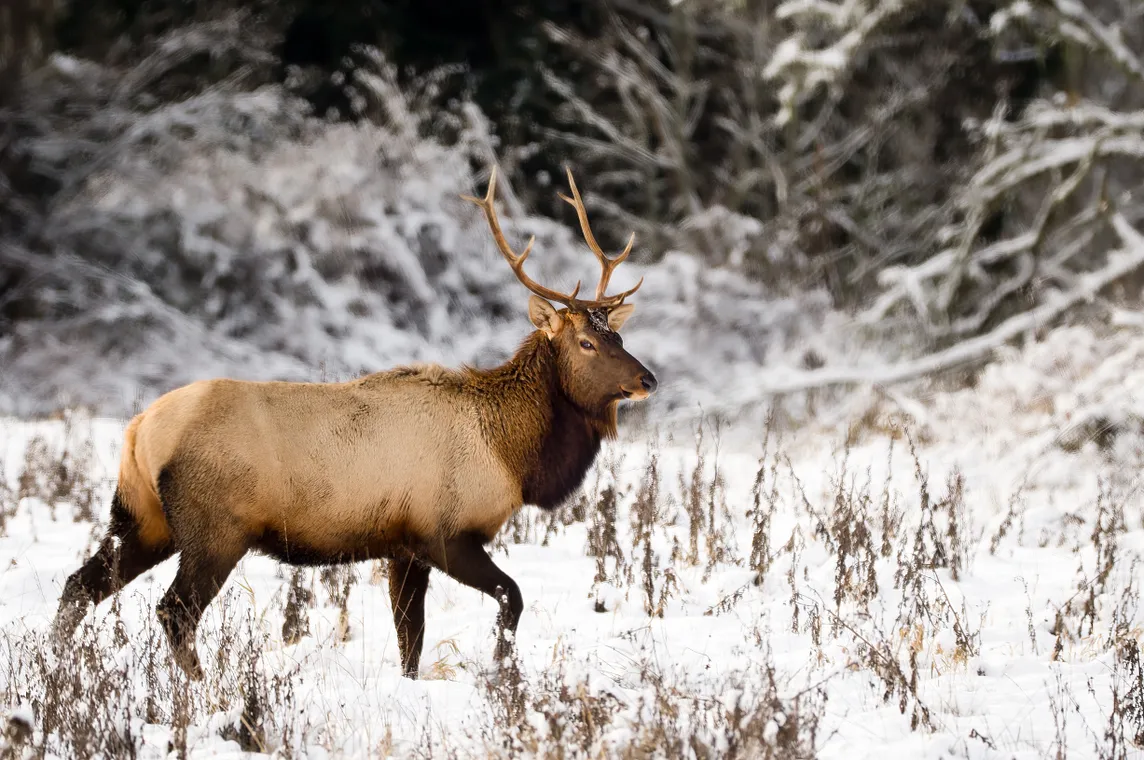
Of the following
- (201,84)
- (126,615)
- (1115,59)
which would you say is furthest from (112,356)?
(1115,59)

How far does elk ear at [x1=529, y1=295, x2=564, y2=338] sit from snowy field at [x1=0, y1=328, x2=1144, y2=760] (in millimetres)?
912

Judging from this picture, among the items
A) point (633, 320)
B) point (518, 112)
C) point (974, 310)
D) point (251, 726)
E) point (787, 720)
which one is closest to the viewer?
point (787, 720)

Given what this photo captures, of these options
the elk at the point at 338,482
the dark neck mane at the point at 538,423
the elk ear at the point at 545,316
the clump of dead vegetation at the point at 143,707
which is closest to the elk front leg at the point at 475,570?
the elk at the point at 338,482

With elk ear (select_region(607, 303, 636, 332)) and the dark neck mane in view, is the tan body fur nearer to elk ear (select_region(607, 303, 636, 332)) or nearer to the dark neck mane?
the dark neck mane

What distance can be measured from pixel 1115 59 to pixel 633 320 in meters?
5.75

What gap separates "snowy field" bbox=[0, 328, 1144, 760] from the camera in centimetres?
363

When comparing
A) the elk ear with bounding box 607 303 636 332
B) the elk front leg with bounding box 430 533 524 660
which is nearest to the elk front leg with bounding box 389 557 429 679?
the elk front leg with bounding box 430 533 524 660

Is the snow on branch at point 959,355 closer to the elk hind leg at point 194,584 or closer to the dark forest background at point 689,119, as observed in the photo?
the dark forest background at point 689,119

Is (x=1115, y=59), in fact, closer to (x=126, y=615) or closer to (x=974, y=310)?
(x=974, y=310)

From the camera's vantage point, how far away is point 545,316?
5879 millimetres

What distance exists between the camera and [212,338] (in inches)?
571

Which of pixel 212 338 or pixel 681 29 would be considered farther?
pixel 681 29

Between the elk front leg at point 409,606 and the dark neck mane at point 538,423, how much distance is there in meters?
0.63

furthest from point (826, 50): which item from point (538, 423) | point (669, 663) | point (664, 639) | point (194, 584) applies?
point (194, 584)
